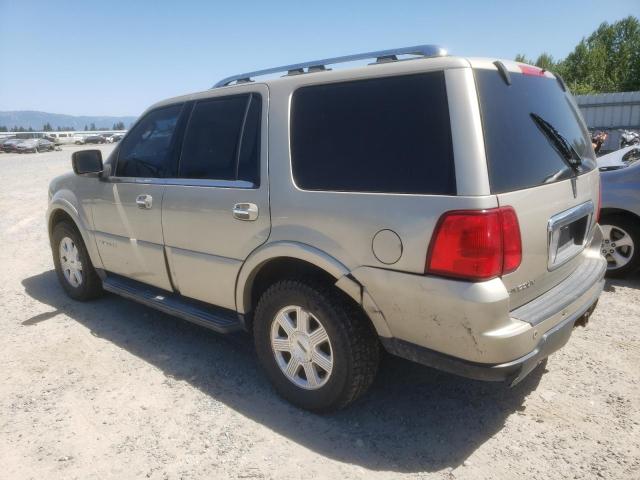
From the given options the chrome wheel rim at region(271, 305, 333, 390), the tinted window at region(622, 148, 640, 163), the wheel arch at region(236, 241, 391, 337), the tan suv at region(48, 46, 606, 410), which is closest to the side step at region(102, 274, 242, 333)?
the tan suv at region(48, 46, 606, 410)

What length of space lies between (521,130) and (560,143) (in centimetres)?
43

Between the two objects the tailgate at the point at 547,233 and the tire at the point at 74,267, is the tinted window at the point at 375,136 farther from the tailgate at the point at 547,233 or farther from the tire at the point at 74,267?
the tire at the point at 74,267

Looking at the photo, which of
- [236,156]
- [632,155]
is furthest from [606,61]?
[236,156]

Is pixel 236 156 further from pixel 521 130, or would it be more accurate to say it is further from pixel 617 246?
pixel 617 246

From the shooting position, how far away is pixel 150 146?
387cm

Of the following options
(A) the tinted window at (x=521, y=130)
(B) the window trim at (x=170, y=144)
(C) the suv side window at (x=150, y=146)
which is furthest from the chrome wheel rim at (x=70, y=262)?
(A) the tinted window at (x=521, y=130)

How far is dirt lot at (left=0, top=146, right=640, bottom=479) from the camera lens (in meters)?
2.48

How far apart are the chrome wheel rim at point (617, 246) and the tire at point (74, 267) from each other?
207 inches

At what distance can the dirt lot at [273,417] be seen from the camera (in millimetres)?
2480

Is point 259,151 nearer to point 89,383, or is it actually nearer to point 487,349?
point 487,349

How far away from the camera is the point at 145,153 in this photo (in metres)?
3.89

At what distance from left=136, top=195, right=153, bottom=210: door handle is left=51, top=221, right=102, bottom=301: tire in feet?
4.26

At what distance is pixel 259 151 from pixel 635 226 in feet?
13.7

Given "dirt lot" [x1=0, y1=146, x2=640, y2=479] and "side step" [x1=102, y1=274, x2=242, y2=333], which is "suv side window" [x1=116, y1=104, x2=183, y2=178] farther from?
"dirt lot" [x1=0, y1=146, x2=640, y2=479]
